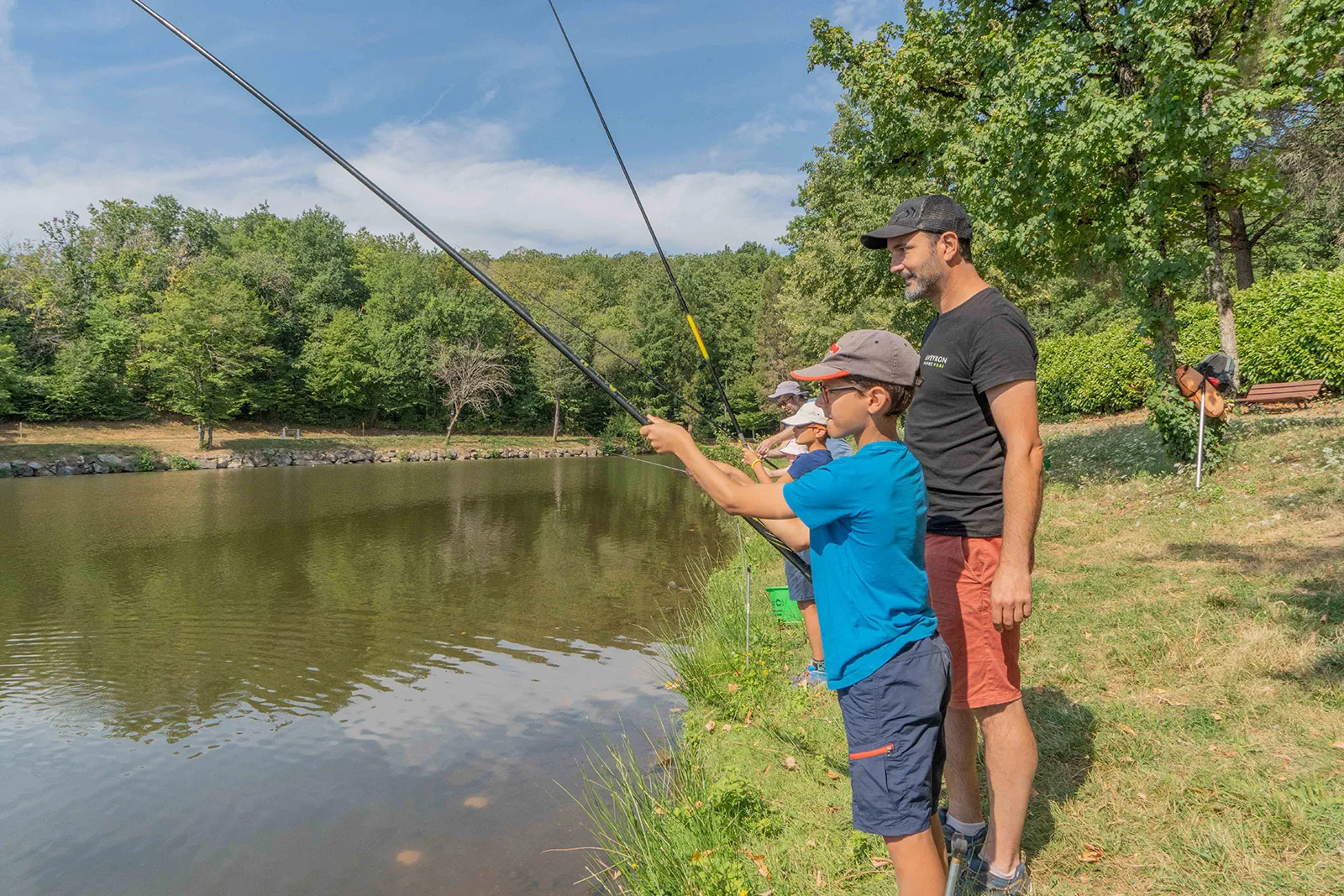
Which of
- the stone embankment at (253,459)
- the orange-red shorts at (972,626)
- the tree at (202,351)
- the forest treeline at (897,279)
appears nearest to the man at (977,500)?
the orange-red shorts at (972,626)

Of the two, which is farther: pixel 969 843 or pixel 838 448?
pixel 838 448

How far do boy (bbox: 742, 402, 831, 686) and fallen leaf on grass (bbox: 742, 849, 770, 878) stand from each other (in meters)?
1.36

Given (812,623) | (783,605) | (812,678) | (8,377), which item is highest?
(8,377)

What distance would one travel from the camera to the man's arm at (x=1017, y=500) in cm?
238

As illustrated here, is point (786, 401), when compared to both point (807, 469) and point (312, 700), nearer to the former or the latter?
point (807, 469)

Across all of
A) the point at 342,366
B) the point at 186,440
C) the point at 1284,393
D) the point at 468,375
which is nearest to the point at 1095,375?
the point at 1284,393

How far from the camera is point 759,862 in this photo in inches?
126

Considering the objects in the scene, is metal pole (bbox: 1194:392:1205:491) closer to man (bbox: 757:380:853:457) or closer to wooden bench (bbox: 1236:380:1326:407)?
Result: man (bbox: 757:380:853:457)

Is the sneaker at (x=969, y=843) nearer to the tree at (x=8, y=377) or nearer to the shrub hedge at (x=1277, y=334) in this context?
the shrub hedge at (x=1277, y=334)

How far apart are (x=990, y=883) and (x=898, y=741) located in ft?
2.67

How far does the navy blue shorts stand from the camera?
84.2 inches

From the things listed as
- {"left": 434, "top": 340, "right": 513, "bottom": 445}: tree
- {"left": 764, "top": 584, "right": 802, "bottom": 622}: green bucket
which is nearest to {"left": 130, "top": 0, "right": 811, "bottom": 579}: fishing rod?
{"left": 764, "top": 584, "right": 802, "bottom": 622}: green bucket

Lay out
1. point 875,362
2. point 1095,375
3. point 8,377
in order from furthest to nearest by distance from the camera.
Result: point 8,377 → point 1095,375 → point 875,362

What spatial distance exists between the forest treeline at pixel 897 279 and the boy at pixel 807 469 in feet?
2.12
